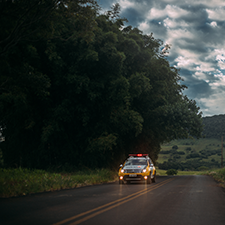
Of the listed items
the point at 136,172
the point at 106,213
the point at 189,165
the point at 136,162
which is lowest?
the point at 189,165

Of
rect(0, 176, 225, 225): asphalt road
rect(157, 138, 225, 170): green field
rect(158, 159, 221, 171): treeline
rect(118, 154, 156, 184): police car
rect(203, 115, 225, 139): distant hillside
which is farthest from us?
rect(203, 115, 225, 139): distant hillside

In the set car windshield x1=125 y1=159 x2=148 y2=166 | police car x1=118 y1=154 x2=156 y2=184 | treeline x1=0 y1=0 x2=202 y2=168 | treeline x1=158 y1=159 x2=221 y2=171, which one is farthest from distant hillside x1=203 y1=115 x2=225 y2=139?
police car x1=118 y1=154 x2=156 y2=184

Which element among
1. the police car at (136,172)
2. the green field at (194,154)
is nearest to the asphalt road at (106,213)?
the police car at (136,172)

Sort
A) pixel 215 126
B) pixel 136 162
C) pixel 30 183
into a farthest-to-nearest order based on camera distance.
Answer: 1. pixel 215 126
2. pixel 136 162
3. pixel 30 183

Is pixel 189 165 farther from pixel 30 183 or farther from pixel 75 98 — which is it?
pixel 30 183

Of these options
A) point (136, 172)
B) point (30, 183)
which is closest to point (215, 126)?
point (136, 172)

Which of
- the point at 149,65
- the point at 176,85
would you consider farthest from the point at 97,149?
the point at 176,85

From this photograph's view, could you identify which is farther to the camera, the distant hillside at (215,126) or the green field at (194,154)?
the distant hillside at (215,126)

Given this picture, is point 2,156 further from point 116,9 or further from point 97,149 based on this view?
point 116,9

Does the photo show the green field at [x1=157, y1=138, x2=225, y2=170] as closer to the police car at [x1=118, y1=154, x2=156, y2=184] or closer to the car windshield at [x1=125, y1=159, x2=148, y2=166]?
the car windshield at [x1=125, y1=159, x2=148, y2=166]

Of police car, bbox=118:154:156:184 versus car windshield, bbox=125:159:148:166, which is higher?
car windshield, bbox=125:159:148:166

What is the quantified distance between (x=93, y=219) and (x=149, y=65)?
2458 centimetres

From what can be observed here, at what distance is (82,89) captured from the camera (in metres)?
24.0

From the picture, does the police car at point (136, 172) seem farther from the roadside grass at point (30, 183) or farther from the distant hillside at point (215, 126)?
the distant hillside at point (215, 126)
